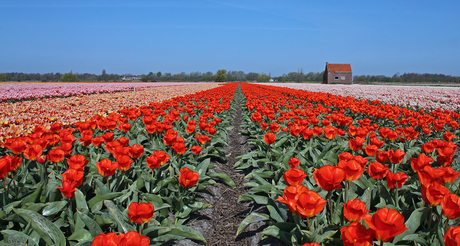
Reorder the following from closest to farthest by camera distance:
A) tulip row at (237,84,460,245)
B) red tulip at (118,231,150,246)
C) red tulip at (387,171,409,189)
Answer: red tulip at (118,231,150,246)
tulip row at (237,84,460,245)
red tulip at (387,171,409,189)

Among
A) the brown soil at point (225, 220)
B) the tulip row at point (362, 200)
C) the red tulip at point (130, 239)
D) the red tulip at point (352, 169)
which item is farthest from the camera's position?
the brown soil at point (225, 220)

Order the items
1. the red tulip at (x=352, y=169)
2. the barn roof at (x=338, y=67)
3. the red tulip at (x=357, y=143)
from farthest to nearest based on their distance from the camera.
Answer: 1. the barn roof at (x=338, y=67)
2. the red tulip at (x=357, y=143)
3. the red tulip at (x=352, y=169)

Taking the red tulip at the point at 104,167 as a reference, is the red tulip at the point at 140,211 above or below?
below

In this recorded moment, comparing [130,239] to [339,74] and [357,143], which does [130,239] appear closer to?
[357,143]

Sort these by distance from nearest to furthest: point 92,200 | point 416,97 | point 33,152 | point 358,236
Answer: point 358,236 → point 92,200 → point 33,152 → point 416,97

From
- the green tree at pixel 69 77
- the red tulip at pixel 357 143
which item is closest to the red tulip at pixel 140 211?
the red tulip at pixel 357 143

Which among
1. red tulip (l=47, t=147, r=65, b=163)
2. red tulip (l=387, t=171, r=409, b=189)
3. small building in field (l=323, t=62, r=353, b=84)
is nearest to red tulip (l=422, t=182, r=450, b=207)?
red tulip (l=387, t=171, r=409, b=189)

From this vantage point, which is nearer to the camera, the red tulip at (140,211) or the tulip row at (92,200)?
the red tulip at (140,211)

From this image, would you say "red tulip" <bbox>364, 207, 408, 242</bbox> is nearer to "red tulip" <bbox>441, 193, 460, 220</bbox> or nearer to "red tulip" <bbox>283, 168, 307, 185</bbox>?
"red tulip" <bbox>441, 193, 460, 220</bbox>

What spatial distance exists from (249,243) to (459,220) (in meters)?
1.78

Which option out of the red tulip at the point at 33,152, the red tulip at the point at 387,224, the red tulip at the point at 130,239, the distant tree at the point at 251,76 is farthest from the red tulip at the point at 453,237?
the distant tree at the point at 251,76

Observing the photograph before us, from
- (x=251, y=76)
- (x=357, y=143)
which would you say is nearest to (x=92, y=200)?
(x=357, y=143)

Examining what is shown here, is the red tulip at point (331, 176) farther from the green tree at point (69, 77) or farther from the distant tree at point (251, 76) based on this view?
the distant tree at point (251, 76)

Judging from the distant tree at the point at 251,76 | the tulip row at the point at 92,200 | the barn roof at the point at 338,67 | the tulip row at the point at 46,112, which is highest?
the distant tree at the point at 251,76
